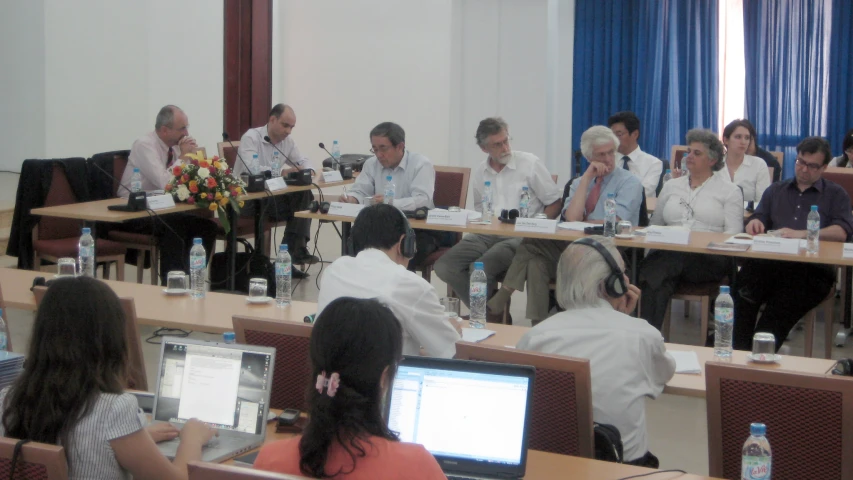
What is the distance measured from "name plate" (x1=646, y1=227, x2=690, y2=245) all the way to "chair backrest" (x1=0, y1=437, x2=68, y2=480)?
3.62 metres

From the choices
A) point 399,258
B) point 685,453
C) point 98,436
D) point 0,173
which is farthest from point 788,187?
point 0,173

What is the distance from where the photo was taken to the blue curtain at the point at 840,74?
8.73 m

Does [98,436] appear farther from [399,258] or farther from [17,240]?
[17,240]

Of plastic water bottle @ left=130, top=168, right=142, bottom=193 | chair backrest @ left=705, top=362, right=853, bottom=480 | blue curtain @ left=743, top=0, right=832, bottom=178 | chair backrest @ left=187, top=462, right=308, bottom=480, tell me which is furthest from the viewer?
blue curtain @ left=743, top=0, right=832, bottom=178

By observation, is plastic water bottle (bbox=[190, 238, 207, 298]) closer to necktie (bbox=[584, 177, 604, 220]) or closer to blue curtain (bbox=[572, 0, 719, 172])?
necktie (bbox=[584, 177, 604, 220])

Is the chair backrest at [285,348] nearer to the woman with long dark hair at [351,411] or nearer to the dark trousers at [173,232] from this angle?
the woman with long dark hair at [351,411]

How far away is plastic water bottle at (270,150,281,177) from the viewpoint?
23.5 ft

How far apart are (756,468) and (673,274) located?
2982 millimetres

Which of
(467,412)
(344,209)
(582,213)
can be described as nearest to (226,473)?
(467,412)

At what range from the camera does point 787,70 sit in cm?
906

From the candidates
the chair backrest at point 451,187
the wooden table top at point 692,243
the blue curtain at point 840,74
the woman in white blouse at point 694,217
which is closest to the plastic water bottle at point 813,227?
the wooden table top at point 692,243

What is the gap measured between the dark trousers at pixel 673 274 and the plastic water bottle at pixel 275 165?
2995 millimetres

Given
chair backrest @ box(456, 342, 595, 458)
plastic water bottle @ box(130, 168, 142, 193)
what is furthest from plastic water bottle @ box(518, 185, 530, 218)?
chair backrest @ box(456, 342, 595, 458)

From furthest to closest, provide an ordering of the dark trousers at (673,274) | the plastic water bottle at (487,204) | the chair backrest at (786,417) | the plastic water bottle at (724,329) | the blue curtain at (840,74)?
the blue curtain at (840,74), the plastic water bottle at (487,204), the dark trousers at (673,274), the plastic water bottle at (724,329), the chair backrest at (786,417)
